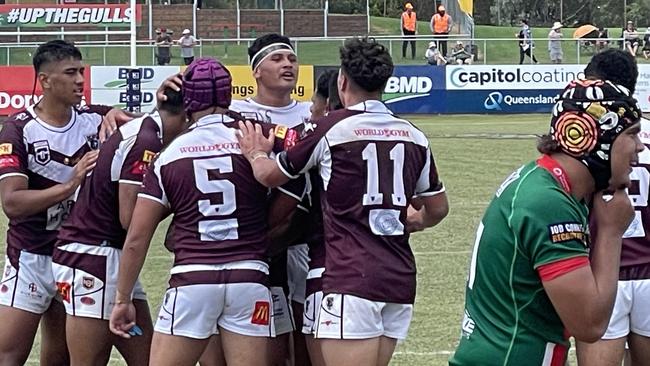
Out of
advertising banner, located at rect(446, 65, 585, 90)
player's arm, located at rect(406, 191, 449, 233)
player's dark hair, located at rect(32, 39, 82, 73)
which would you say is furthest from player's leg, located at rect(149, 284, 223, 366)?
advertising banner, located at rect(446, 65, 585, 90)

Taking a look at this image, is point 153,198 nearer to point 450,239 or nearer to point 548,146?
point 548,146

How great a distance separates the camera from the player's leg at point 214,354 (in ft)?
20.3

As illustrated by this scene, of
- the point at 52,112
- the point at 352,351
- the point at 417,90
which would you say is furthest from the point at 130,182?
the point at 417,90

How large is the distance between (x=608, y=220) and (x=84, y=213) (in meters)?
3.50

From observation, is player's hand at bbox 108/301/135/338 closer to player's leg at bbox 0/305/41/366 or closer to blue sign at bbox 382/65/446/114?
player's leg at bbox 0/305/41/366

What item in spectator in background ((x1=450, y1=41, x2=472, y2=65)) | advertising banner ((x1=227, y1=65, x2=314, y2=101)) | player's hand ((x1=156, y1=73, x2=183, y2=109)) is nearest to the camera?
player's hand ((x1=156, y1=73, x2=183, y2=109))

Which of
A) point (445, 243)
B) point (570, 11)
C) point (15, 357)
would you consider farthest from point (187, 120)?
point (570, 11)

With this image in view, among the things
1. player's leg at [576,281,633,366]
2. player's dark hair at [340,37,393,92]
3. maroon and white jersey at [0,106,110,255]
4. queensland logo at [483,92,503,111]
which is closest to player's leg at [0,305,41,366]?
maroon and white jersey at [0,106,110,255]

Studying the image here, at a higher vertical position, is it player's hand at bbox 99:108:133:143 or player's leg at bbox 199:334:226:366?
player's hand at bbox 99:108:133:143

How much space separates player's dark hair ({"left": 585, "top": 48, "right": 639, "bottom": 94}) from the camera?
573 centimetres

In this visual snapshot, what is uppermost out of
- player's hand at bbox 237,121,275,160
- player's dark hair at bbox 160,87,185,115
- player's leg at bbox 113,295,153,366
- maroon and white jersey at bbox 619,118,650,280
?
player's dark hair at bbox 160,87,185,115

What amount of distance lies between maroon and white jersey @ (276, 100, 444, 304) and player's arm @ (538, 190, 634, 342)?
189cm

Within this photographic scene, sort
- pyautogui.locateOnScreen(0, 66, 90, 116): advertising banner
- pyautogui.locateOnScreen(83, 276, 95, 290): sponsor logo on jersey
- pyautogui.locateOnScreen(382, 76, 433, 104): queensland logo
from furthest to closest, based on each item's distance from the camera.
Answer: pyautogui.locateOnScreen(382, 76, 433, 104): queensland logo < pyautogui.locateOnScreen(0, 66, 90, 116): advertising banner < pyautogui.locateOnScreen(83, 276, 95, 290): sponsor logo on jersey

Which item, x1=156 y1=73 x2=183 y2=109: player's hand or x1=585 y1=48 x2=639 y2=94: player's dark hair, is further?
x1=156 y1=73 x2=183 y2=109: player's hand
